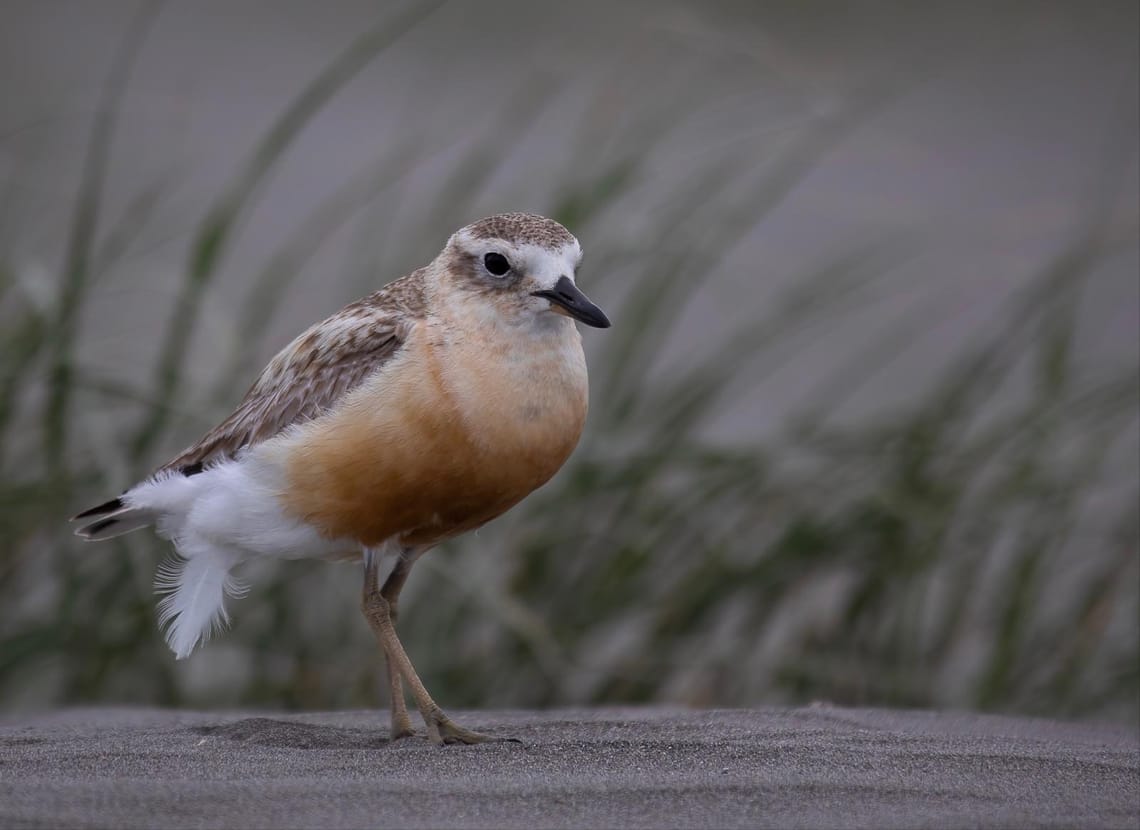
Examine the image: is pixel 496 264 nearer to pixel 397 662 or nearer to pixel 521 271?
pixel 521 271

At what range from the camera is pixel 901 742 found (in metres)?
4.22

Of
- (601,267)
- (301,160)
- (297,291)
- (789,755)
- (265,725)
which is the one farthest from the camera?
(301,160)

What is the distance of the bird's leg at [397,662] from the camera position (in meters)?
4.57

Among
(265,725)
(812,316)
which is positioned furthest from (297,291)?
(265,725)

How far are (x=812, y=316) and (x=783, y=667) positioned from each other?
1566mm

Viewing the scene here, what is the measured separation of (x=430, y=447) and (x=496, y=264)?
2.37ft

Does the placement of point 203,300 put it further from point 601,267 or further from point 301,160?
point 301,160

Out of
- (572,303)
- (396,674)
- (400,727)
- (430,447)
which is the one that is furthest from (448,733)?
(572,303)

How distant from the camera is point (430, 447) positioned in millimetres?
4461

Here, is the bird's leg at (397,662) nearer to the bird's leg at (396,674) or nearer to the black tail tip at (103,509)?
the bird's leg at (396,674)

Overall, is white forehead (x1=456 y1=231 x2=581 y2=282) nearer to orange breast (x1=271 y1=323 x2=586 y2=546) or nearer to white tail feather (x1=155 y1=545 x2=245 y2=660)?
orange breast (x1=271 y1=323 x2=586 y2=546)

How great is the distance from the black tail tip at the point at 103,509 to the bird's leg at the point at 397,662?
0.91 metres

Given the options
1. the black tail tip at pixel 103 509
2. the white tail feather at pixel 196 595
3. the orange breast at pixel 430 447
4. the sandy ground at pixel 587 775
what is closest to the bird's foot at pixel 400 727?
the sandy ground at pixel 587 775

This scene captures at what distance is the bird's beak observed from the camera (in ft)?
15.1
